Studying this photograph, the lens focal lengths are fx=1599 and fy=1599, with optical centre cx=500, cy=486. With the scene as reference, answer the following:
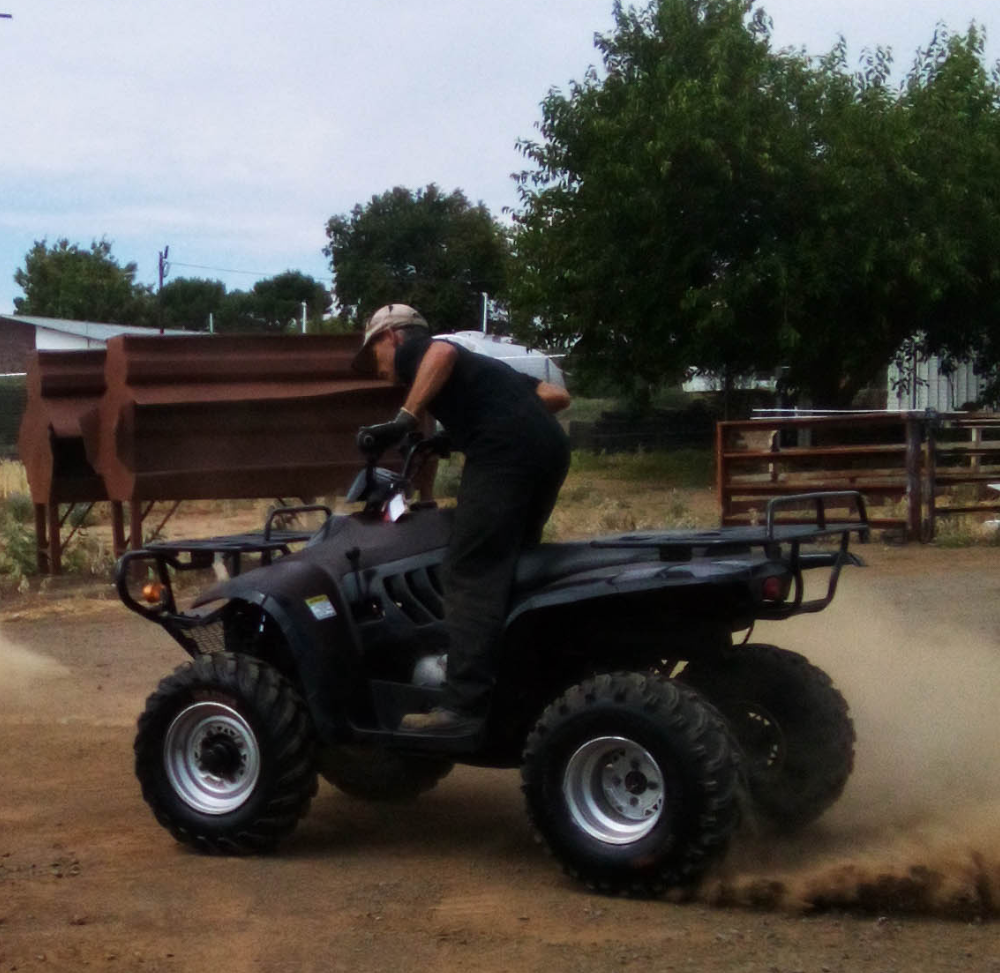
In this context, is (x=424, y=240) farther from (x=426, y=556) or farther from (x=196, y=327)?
(x=426, y=556)

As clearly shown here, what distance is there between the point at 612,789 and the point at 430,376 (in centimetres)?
154

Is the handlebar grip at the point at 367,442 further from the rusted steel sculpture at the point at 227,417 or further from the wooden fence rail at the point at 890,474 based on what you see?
the wooden fence rail at the point at 890,474

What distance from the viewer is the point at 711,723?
5.11 metres

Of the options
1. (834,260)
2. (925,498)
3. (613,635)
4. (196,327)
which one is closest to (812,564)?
(613,635)

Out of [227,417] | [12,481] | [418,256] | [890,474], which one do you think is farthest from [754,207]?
[418,256]

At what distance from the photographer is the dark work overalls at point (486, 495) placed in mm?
5473

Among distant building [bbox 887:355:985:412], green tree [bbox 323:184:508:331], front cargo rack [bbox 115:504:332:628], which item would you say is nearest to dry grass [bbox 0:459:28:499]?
front cargo rack [bbox 115:504:332:628]

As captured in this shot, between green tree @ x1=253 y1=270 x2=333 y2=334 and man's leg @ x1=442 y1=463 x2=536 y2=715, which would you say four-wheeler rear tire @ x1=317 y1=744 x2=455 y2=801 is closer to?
man's leg @ x1=442 y1=463 x2=536 y2=715

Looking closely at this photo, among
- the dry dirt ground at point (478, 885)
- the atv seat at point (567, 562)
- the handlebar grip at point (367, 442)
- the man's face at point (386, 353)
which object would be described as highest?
the man's face at point (386, 353)

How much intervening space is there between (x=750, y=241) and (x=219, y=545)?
21.4 metres

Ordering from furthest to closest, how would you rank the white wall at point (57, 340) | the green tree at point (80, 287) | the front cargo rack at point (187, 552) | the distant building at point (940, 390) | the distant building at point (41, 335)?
the green tree at point (80, 287) < the white wall at point (57, 340) < the distant building at point (41, 335) < the distant building at point (940, 390) < the front cargo rack at point (187, 552)

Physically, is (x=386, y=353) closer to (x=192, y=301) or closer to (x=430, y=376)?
(x=430, y=376)

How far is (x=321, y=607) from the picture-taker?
Result: 5.78 metres

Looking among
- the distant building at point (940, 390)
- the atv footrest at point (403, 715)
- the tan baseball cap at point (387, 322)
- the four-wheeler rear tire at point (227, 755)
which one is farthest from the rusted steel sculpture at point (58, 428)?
the distant building at point (940, 390)
